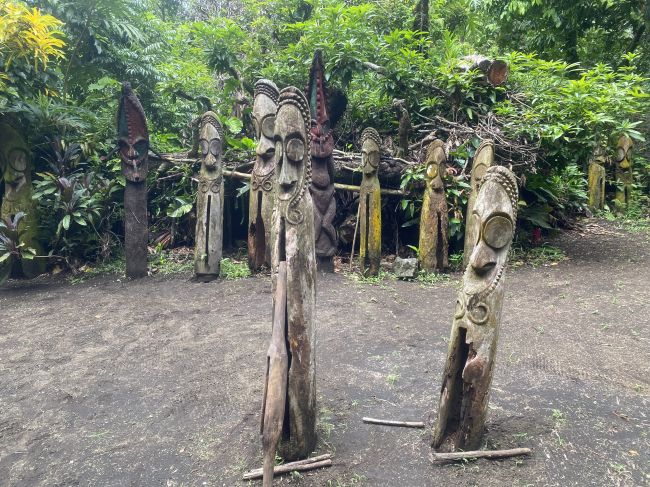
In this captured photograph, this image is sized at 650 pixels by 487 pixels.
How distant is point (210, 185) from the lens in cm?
668

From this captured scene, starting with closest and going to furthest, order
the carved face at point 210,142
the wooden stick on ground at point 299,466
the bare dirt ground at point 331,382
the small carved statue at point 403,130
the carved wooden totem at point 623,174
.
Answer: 1. the wooden stick on ground at point 299,466
2. the bare dirt ground at point 331,382
3. the carved face at point 210,142
4. the small carved statue at point 403,130
5. the carved wooden totem at point 623,174

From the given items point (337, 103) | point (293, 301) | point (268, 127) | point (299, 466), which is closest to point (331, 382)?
point (299, 466)

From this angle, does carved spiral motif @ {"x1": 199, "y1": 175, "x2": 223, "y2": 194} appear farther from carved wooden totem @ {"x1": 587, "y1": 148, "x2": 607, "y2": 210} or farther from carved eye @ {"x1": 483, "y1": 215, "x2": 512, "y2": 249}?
carved wooden totem @ {"x1": 587, "y1": 148, "x2": 607, "y2": 210}

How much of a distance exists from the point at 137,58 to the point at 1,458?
8772 mm

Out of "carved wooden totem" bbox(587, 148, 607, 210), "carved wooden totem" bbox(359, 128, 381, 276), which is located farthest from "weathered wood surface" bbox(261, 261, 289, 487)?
"carved wooden totem" bbox(587, 148, 607, 210)

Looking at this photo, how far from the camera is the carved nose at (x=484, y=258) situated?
104 inches

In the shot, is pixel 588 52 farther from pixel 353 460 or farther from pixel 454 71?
pixel 353 460

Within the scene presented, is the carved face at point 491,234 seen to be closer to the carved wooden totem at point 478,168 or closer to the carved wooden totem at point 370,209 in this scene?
the carved wooden totem at point 478,168

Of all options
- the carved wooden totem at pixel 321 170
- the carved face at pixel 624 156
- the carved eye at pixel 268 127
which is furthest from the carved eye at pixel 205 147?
the carved face at pixel 624 156

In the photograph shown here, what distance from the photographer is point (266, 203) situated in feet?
22.0

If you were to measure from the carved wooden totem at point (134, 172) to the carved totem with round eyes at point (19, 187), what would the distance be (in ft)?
5.20

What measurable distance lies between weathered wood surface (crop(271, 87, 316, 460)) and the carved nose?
1004 millimetres

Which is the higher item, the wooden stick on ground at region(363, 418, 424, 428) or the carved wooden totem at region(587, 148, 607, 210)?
the carved wooden totem at region(587, 148, 607, 210)

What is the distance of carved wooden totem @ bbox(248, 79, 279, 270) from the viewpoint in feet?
22.0
